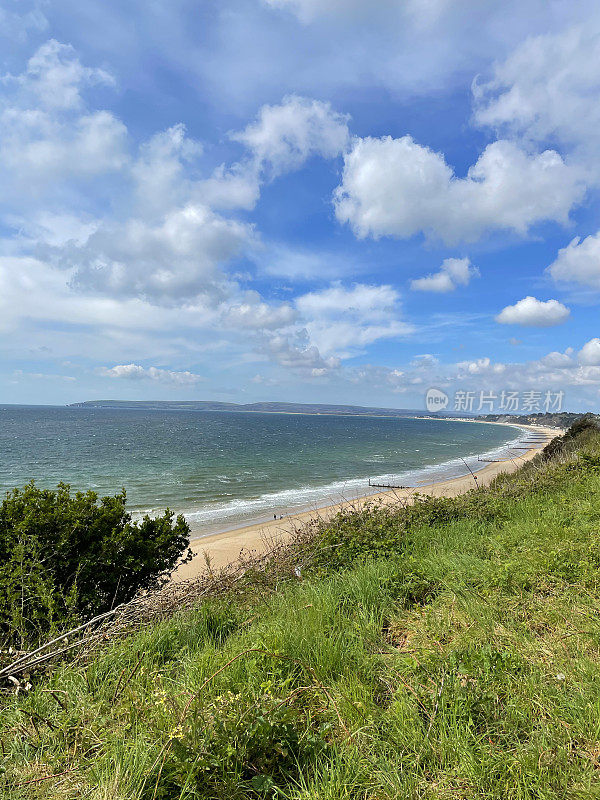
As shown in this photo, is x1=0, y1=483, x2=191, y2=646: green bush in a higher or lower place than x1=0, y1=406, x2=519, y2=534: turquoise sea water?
higher

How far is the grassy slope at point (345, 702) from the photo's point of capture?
209 cm

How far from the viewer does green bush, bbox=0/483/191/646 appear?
4.86 meters

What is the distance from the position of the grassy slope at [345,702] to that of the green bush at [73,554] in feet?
6.66

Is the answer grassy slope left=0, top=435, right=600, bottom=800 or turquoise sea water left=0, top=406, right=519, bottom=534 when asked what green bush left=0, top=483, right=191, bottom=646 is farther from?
turquoise sea water left=0, top=406, right=519, bottom=534

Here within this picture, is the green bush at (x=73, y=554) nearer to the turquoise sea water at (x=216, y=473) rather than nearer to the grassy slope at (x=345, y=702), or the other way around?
the grassy slope at (x=345, y=702)

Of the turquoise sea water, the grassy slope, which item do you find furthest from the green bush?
the turquoise sea water

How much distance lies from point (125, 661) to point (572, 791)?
3.13 meters

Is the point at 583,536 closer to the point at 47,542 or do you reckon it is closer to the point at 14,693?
the point at 14,693

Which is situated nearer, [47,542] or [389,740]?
[389,740]

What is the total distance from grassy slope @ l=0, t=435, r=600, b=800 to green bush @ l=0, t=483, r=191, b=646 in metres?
2.03

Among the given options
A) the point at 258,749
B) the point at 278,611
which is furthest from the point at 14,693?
the point at 278,611

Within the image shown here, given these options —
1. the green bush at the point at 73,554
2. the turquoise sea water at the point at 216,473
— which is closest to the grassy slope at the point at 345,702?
the green bush at the point at 73,554

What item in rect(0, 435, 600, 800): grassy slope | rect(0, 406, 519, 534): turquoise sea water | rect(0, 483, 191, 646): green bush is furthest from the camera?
rect(0, 406, 519, 534): turquoise sea water

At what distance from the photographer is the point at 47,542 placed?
227 inches
